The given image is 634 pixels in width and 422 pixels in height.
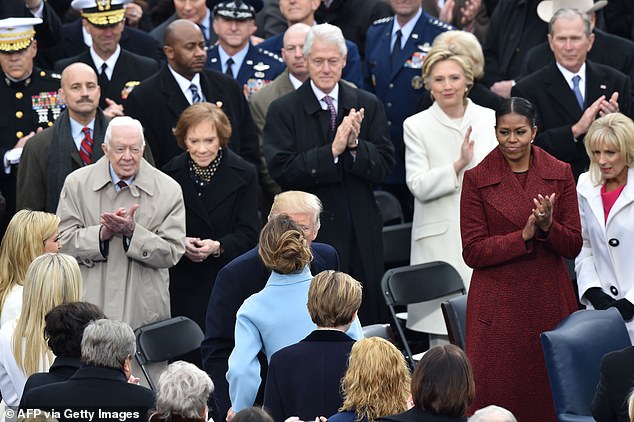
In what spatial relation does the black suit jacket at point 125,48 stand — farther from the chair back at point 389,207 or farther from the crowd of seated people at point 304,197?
the chair back at point 389,207

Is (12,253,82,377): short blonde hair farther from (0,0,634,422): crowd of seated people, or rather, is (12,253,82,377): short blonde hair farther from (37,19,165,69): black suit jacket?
(37,19,165,69): black suit jacket

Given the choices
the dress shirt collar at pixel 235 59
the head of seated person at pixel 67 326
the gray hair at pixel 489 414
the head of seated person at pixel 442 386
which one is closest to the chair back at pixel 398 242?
the dress shirt collar at pixel 235 59

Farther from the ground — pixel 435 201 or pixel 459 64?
pixel 459 64

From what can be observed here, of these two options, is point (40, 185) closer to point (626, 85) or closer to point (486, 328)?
point (486, 328)

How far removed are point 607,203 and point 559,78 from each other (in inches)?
72.8

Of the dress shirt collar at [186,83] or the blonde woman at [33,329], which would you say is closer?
the blonde woman at [33,329]

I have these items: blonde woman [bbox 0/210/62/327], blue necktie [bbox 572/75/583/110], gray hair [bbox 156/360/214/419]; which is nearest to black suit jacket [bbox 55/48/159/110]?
blonde woman [bbox 0/210/62/327]

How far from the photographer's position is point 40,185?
8.41m

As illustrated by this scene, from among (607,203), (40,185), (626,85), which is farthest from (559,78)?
(40,185)

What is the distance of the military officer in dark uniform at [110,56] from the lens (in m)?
9.62

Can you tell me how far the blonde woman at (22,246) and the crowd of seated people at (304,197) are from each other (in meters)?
0.01

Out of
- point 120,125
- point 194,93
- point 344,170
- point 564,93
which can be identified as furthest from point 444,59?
point 120,125

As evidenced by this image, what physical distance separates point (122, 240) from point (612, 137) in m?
2.98

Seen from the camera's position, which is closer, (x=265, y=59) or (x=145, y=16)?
(x=265, y=59)
